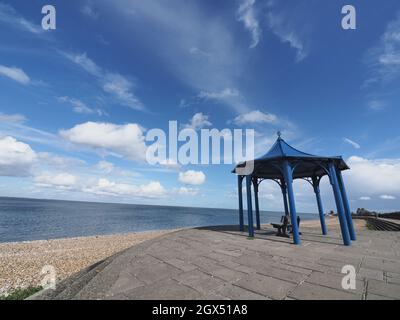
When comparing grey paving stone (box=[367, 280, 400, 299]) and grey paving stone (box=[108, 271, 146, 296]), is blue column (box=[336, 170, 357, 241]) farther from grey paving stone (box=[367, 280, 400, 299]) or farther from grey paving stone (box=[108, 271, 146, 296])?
grey paving stone (box=[108, 271, 146, 296])

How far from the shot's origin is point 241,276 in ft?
14.8

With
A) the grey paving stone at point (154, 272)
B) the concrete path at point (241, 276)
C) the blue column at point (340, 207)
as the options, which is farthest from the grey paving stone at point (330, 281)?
the blue column at point (340, 207)

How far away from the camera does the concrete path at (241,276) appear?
364 centimetres

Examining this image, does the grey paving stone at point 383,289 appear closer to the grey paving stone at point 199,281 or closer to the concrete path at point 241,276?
the concrete path at point 241,276

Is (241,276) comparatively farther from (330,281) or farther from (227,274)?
(330,281)

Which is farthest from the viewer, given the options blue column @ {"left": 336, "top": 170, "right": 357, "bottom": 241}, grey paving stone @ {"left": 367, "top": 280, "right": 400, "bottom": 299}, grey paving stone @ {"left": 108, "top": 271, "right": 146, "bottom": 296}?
blue column @ {"left": 336, "top": 170, "right": 357, "bottom": 241}

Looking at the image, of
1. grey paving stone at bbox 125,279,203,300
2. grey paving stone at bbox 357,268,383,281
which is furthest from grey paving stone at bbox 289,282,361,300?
grey paving stone at bbox 125,279,203,300

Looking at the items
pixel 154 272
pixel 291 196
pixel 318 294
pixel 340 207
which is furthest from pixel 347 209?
pixel 154 272

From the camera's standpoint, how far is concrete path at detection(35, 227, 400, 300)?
11.9 feet

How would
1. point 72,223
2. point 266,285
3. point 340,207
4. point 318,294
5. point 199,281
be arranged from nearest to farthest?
point 318,294
point 266,285
point 199,281
point 340,207
point 72,223

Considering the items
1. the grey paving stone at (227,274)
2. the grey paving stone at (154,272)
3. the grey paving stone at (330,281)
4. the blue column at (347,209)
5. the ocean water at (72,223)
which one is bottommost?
the ocean water at (72,223)
